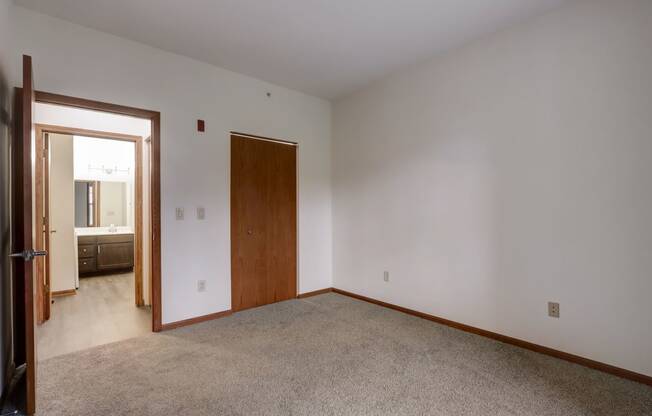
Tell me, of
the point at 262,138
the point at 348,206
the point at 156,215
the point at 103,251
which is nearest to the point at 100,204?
the point at 103,251

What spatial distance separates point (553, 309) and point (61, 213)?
218 inches

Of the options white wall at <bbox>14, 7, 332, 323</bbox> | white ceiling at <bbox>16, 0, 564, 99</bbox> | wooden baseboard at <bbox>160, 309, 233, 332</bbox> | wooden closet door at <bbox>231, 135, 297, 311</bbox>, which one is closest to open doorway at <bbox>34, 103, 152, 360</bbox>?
wooden baseboard at <bbox>160, 309, 233, 332</bbox>

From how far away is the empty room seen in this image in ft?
6.72

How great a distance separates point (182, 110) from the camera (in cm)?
312

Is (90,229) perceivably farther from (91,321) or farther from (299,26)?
(299,26)

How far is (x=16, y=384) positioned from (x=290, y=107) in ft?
11.2

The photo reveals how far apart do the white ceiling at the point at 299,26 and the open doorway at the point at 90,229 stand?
1.19 m

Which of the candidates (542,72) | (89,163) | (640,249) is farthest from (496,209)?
(89,163)

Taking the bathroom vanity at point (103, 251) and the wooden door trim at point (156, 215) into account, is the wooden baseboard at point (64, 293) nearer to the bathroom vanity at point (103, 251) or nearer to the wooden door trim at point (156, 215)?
the bathroom vanity at point (103, 251)

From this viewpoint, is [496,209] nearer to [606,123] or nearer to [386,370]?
[606,123]

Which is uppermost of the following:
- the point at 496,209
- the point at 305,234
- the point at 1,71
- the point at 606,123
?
the point at 1,71

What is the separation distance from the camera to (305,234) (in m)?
4.17

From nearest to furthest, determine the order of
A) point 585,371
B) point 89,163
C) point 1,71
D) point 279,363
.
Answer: point 1,71
point 585,371
point 279,363
point 89,163

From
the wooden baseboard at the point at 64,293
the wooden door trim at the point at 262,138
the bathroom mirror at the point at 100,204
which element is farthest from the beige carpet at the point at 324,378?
the bathroom mirror at the point at 100,204
